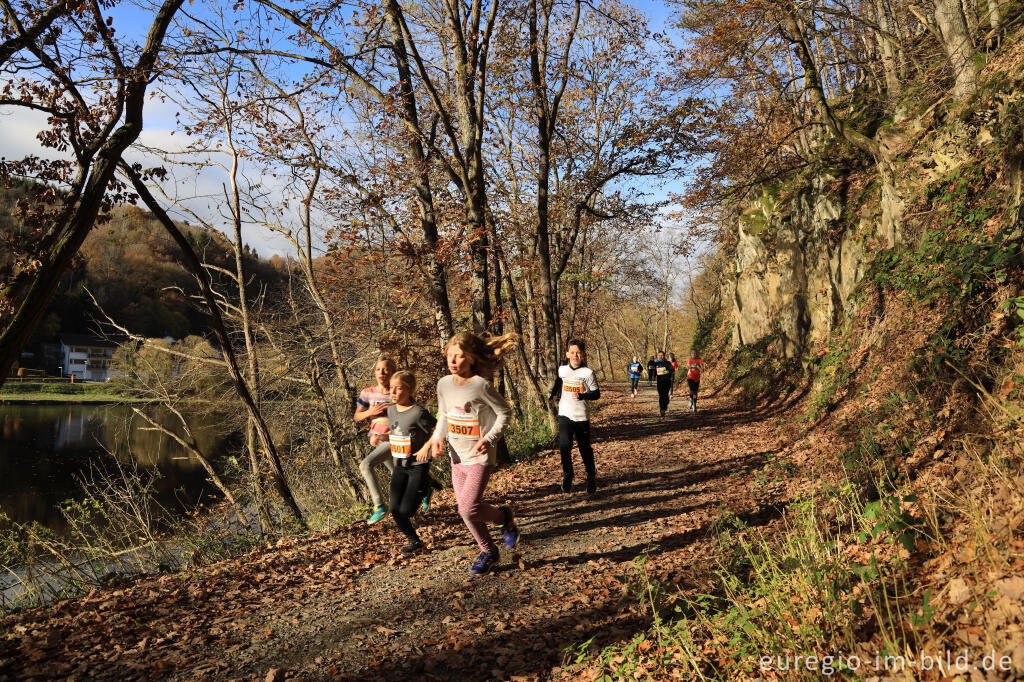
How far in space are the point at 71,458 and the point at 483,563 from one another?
33.2 meters

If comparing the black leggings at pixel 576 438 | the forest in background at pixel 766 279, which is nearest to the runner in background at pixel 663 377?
the forest in background at pixel 766 279

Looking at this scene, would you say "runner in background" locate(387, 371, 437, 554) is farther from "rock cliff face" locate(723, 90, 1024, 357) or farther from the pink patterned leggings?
"rock cliff face" locate(723, 90, 1024, 357)

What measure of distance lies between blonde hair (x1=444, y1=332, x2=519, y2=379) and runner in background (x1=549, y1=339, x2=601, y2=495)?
2326mm

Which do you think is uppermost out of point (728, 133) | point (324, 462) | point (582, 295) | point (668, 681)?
point (728, 133)

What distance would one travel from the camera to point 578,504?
7281mm

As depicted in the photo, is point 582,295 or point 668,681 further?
point 582,295

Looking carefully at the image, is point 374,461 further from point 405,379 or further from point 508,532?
point 508,532

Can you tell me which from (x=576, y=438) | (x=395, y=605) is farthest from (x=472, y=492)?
(x=576, y=438)

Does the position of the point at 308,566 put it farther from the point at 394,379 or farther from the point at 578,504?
the point at 578,504

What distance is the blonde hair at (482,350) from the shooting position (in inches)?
197

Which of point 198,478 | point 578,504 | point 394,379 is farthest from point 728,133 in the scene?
point 198,478

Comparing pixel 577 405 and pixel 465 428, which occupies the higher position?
pixel 465 428

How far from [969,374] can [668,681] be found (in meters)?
4.58

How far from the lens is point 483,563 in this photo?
5070 mm
